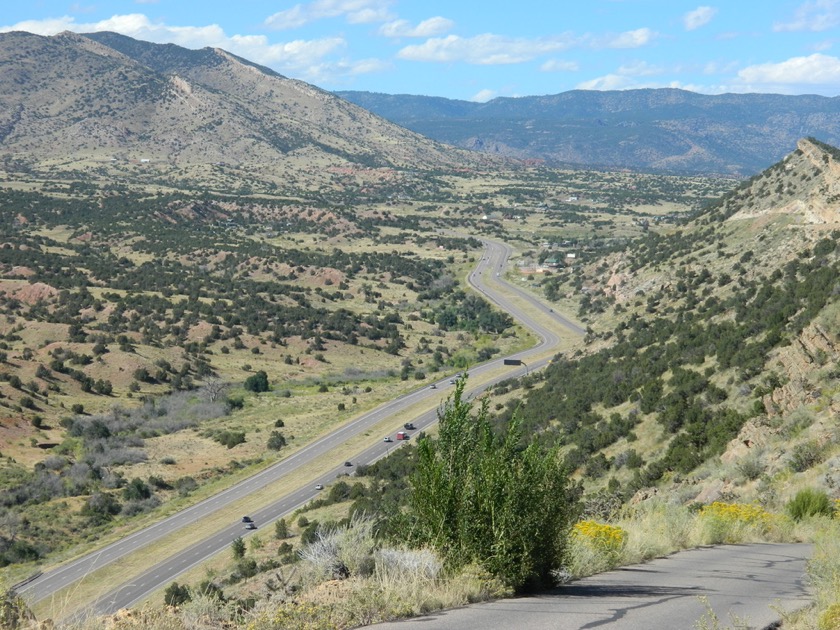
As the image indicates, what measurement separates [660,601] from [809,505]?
29.1ft

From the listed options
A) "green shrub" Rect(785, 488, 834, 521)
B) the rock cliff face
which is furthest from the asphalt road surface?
the rock cliff face

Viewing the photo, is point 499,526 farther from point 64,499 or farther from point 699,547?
point 64,499

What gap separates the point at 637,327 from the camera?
2288 inches

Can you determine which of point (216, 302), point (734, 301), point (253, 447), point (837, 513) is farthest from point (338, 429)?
point (837, 513)

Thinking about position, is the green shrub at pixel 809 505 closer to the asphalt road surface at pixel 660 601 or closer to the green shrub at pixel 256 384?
the asphalt road surface at pixel 660 601

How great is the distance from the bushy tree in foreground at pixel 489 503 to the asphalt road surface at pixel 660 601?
491 mm

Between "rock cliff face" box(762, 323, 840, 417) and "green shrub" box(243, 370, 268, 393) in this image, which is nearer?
"rock cliff face" box(762, 323, 840, 417)

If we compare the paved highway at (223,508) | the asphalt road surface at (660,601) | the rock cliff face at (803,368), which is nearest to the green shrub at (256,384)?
the paved highway at (223,508)

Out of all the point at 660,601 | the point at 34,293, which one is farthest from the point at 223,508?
the point at 34,293

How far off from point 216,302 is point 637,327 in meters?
53.2

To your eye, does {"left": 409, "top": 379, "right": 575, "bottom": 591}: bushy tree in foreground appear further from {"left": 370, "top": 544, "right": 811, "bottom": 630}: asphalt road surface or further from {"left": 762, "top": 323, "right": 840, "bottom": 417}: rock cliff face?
{"left": 762, "top": 323, "right": 840, "bottom": 417}: rock cliff face

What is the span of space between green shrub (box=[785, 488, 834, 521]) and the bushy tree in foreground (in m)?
8.66

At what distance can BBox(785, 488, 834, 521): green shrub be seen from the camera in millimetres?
16828

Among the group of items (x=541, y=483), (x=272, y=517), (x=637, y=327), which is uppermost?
(x=541, y=483)
